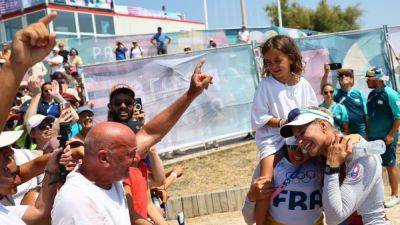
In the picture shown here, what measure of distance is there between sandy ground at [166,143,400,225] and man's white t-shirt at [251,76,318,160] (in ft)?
12.6

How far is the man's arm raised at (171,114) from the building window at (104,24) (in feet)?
89.6

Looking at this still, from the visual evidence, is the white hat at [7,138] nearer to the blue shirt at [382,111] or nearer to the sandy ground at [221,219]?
the sandy ground at [221,219]

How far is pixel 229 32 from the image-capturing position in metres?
21.6

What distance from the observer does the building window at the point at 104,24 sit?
97.5 ft

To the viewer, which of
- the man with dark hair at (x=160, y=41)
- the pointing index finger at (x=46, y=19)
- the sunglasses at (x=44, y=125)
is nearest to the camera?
the pointing index finger at (x=46, y=19)

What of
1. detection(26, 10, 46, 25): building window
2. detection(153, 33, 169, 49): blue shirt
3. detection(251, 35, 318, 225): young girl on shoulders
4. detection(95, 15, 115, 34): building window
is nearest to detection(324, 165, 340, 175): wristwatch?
detection(251, 35, 318, 225): young girl on shoulders

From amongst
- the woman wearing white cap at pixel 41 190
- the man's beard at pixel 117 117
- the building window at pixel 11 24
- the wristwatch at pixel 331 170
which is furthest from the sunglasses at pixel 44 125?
the building window at pixel 11 24

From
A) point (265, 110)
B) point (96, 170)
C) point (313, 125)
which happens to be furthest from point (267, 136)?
point (96, 170)

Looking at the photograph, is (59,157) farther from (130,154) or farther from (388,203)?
(388,203)

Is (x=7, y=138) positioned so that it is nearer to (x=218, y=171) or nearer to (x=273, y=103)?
(x=273, y=103)

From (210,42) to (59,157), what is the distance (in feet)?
57.2

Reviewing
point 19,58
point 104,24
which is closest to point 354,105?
point 19,58

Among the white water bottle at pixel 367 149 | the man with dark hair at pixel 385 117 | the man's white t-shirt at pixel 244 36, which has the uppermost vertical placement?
the man's white t-shirt at pixel 244 36

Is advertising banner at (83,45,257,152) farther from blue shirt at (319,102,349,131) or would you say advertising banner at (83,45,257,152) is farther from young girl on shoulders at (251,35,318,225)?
young girl on shoulders at (251,35,318,225)
